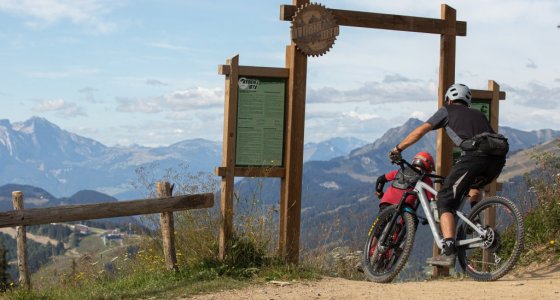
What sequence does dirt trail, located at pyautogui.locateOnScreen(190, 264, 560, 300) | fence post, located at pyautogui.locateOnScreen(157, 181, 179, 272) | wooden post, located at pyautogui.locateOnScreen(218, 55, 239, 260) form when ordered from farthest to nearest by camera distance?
1. wooden post, located at pyautogui.locateOnScreen(218, 55, 239, 260)
2. fence post, located at pyautogui.locateOnScreen(157, 181, 179, 272)
3. dirt trail, located at pyautogui.locateOnScreen(190, 264, 560, 300)

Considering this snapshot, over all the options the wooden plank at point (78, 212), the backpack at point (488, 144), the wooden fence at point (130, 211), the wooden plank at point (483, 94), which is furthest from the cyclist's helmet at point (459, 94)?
the wooden plank at point (78, 212)

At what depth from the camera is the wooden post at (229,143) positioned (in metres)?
10.5

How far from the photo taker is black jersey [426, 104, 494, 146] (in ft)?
28.5

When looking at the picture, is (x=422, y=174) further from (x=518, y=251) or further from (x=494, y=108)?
(x=494, y=108)

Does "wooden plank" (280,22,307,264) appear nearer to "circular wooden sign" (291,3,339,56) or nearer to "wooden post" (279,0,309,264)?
"wooden post" (279,0,309,264)

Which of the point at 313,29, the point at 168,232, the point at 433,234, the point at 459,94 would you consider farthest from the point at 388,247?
the point at 313,29

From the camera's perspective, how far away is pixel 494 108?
41.6 feet

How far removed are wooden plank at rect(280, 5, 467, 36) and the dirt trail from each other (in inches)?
144

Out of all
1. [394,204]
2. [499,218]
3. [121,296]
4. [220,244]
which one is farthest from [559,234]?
[121,296]

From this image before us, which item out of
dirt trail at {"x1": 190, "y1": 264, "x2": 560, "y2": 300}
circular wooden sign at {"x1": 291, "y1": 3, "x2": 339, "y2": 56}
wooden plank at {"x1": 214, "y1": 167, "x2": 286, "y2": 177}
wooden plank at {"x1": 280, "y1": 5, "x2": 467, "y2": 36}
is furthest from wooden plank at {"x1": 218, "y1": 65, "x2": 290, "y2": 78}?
dirt trail at {"x1": 190, "y1": 264, "x2": 560, "y2": 300}

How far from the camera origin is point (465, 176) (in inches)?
336

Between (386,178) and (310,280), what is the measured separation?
5.07ft

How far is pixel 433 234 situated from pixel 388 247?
1.79ft

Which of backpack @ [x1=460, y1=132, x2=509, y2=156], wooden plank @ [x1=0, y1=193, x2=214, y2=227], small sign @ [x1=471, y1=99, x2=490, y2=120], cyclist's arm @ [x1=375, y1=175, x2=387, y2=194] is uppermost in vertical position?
small sign @ [x1=471, y1=99, x2=490, y2=120]
